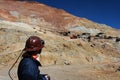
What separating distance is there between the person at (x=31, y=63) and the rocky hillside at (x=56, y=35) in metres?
31.5

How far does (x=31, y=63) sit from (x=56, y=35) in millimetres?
43523

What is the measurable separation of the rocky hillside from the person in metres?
31.5

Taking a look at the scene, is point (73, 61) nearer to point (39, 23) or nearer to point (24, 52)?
point (39, 23)

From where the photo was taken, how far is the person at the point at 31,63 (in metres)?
4.26

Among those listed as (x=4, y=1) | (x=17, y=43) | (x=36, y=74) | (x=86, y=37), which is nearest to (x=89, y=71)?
(x=17, y=43)

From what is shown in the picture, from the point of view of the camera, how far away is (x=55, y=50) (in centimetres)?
4112

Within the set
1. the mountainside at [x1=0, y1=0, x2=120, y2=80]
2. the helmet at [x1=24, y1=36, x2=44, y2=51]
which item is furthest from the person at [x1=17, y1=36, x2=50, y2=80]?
the mountainside at [x1=0, y1=0, x2=120, y2=80]

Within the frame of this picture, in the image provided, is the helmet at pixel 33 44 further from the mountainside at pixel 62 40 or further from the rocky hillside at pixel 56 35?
the rocky hillside at pixel 56 35

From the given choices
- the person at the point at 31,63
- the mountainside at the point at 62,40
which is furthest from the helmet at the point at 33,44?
the mountainside at the point at 62,40

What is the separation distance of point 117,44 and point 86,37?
552 cm

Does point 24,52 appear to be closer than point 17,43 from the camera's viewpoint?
Yes

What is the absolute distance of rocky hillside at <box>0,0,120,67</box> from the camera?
133ft

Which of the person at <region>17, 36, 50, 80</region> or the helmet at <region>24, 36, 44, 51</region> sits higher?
the helmet at <region>24, 36, 44, 51</region>

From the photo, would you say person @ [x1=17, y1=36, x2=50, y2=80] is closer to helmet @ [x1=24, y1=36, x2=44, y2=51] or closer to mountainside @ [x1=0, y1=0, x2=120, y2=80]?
helmet @ [x1=24, y1=36, x2=44, y2=51]
